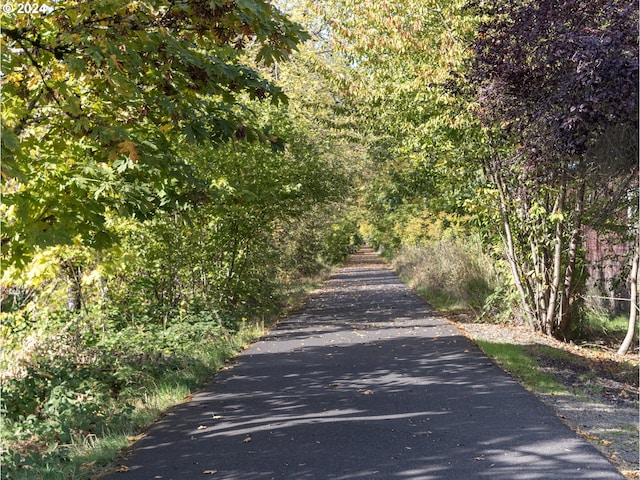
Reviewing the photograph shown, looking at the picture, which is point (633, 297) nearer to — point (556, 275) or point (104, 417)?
point (556, 275)

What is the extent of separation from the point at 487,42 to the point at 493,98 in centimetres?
100

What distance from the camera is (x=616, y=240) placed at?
546 inches

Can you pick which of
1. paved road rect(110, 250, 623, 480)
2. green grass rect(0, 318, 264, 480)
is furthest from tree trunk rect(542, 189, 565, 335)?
green grass rect(0, 318, 264, 480)

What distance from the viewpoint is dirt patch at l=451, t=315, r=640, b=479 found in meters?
6.25

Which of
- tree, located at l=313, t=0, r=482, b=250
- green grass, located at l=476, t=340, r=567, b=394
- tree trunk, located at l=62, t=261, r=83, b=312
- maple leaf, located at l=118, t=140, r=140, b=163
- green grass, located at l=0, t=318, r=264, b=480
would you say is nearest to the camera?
maple leaf, located at l=118, t=140, r=140, b=163

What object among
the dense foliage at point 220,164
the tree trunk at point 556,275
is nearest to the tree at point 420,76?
the dense foliage at point 220,164

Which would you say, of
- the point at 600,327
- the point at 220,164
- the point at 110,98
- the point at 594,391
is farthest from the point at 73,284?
the point at 600,327

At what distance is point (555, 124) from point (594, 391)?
322cm

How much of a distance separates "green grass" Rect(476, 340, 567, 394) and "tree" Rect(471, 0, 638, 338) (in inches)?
98.4

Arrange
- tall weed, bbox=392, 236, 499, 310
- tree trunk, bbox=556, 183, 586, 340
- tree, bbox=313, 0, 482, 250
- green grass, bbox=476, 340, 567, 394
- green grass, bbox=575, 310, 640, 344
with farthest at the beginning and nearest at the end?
tall weed, bbox=392, 236, 499, 310 < green grass, bbox=575, 310, 640, 344 < tree, bbox=313, 0, 482, 250 < tree trunk, bbox=556, 183, 586, 340 < green grass, bbox=476, 340, 567, 394

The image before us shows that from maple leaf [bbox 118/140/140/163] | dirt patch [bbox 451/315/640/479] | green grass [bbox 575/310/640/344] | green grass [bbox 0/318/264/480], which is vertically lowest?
green grass [bbox 575/310/640/344]

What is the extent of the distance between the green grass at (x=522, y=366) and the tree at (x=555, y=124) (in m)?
2.50

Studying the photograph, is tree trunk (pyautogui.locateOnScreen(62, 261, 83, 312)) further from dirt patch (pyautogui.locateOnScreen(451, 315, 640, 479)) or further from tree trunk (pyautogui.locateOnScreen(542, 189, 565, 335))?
tree trunk (pyautogui.locateOnScreen(542, 189, 565, 335))

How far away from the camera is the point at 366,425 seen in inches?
284
